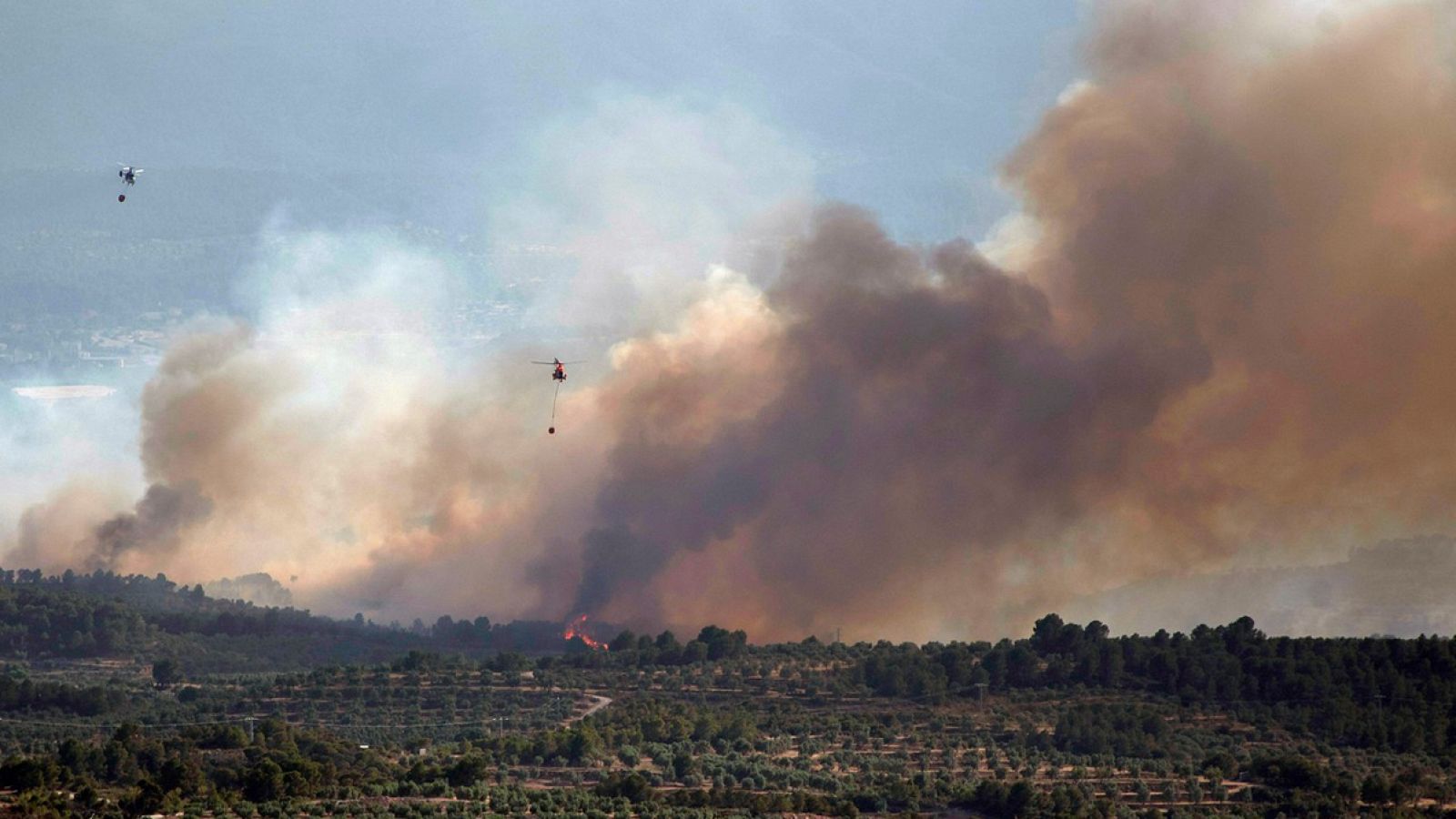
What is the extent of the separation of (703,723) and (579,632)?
2453 cm

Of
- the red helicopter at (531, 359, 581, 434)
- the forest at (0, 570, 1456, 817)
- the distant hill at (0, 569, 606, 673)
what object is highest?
the red helicopter at (531, 359, 581, 434)

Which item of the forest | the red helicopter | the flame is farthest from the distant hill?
the red helicopter

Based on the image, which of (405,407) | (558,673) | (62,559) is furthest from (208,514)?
(558,673)

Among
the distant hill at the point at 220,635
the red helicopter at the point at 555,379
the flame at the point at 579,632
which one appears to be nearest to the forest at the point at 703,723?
the distant hill at the point at 220,635

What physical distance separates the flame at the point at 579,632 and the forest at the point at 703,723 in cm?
64

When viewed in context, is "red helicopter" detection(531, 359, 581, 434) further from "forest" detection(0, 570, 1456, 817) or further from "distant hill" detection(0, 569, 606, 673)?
"forest" detection(0, 570, 1456, 817)

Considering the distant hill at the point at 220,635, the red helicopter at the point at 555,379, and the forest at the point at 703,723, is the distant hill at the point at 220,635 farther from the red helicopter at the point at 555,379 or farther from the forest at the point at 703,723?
the red helicopter at the point at 555,379

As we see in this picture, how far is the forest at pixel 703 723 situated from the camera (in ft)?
254

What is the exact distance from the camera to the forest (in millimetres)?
77312

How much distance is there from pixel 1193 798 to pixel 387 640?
5013 cm

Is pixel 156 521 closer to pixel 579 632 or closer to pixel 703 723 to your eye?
pixel 579 632

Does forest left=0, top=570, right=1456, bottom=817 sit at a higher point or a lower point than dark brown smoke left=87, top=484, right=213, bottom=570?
lower

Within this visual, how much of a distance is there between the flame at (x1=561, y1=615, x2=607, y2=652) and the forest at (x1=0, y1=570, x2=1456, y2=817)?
25.2 inches

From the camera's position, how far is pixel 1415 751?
90.9 meters
